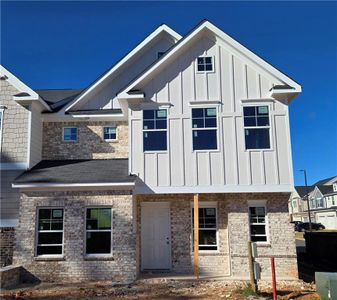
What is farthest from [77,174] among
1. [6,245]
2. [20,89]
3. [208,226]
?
[208,226]

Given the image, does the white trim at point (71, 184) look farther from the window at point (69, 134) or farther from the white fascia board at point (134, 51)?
the white fascia board at point (134, 51)

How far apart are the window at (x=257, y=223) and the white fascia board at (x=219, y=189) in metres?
0.80

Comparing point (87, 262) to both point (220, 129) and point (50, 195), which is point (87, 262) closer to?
point (50, 195)

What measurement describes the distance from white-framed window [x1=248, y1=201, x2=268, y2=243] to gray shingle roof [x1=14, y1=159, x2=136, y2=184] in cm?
472

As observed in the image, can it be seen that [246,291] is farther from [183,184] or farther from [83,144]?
[83,144]

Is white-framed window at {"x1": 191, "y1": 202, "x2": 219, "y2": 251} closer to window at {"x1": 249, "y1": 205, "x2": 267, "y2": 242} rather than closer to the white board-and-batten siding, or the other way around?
the white board-and-batten siding

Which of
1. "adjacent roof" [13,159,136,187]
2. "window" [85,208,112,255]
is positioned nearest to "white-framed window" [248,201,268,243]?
"adjacent roof" [13,159,136,187]

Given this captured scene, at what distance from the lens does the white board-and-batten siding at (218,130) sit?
14133mm

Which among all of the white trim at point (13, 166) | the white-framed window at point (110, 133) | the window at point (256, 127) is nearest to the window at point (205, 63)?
the window at point (256, 127)

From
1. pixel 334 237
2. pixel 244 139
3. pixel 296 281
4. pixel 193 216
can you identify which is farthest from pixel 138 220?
pixel 334 237

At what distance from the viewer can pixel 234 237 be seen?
13820 mm

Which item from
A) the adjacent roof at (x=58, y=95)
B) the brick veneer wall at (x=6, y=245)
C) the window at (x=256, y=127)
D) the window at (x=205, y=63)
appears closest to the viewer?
the brick veneer wall at (x=6, y=245)

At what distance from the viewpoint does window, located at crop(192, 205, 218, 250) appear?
14719mm

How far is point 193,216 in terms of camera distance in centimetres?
1495
